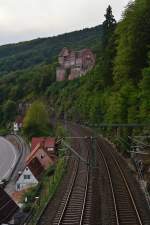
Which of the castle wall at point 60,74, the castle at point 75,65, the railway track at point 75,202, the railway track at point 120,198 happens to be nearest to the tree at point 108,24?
the railway track at point 120,198

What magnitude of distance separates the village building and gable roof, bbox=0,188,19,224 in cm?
1501

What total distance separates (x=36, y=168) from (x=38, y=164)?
2701 mm

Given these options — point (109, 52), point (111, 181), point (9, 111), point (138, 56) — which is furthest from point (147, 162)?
point (9, 111)

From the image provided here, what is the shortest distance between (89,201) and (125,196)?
2.67 metres

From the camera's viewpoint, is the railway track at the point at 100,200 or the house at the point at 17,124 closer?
the railway track at the point at 100,200

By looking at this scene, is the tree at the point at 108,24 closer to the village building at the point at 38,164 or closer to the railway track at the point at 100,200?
the village building at the point at 38,164

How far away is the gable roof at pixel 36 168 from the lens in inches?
2550

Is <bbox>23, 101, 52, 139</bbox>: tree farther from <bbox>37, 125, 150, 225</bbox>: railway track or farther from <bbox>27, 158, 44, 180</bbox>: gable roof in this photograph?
<bbox>37, 125, 150, 225</bbox>: railway track

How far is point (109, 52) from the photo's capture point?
72.5 metres

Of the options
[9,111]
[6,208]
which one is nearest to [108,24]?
[6,208]

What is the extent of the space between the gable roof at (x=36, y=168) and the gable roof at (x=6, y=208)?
18140mm

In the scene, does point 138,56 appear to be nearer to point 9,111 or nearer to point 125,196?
point 125,196

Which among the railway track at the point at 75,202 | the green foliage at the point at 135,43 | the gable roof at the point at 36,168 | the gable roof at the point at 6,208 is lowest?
the gable roof at the point at 6,208

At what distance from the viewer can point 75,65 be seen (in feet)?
513
